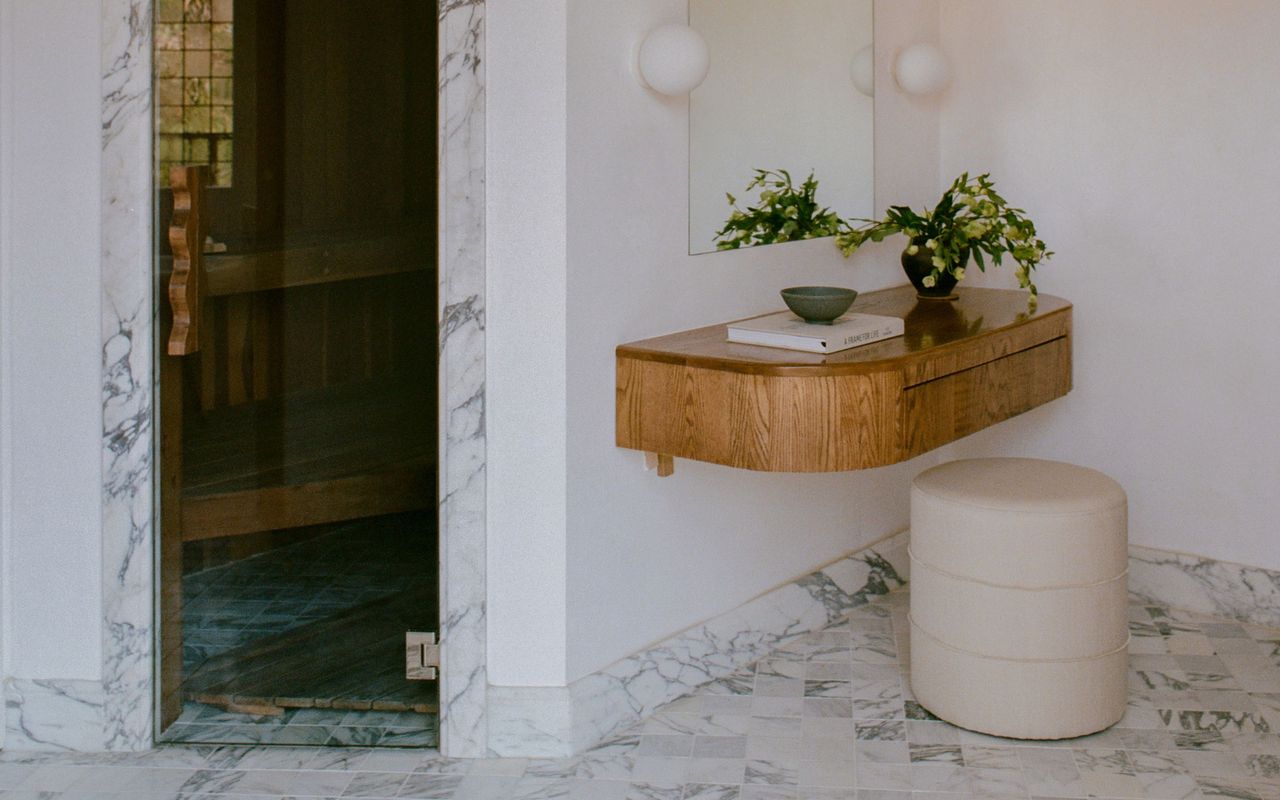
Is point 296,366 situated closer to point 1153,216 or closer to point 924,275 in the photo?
point 924,275

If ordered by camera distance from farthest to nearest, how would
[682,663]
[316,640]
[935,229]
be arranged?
[935,229] → [682,663] → [316,640]

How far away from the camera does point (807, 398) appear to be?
110 inches

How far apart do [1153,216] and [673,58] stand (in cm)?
155

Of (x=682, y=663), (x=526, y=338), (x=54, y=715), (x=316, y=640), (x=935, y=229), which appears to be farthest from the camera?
(x=935, y=229)

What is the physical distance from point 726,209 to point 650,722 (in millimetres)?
1123

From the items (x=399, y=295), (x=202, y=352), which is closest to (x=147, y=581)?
(x=202, y=352)

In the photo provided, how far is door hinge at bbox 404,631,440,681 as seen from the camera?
302 cm

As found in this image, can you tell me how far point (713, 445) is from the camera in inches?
115

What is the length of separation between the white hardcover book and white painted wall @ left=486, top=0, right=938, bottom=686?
7.1 inches

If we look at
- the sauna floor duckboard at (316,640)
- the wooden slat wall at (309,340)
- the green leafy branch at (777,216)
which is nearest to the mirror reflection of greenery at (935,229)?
the green leafy branch at (777,216)

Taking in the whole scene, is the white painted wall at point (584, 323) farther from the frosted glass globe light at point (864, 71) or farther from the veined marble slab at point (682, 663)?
the frosted glass globe light at point (864, 71)

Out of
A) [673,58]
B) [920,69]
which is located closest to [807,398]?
[673,58]

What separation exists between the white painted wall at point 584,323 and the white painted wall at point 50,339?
787mm

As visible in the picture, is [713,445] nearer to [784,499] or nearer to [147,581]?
[784,499]
